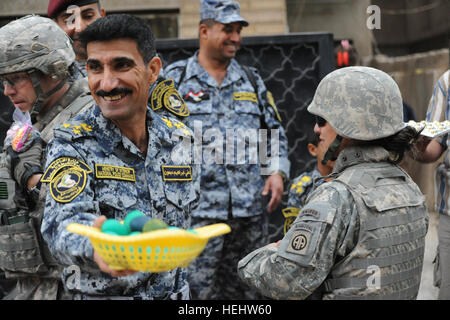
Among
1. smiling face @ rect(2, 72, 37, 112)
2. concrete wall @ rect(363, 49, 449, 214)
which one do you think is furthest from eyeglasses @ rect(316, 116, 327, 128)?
concrete wall @ rect(363, 49, 449, 214)

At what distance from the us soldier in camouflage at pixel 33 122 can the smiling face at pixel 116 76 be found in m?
0.55

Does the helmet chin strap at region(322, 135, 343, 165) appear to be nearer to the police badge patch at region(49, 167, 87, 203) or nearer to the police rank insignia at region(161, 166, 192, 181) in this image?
the police rank insignia at region(161, 166, 192, 181)

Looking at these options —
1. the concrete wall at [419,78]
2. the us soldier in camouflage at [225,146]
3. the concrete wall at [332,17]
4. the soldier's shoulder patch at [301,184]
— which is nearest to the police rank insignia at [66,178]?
the soldier's shoulder patch at [301,184]

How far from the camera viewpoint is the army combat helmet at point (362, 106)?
7.66ft

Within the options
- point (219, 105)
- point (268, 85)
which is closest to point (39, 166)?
point (219, 105)

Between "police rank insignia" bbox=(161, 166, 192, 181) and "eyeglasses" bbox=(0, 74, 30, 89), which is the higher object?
"eyeglasses" bbox=(0, 74, 30, 89)

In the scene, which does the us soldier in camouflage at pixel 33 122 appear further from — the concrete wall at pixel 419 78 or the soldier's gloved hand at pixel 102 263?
the concrete wall at pixel 419 78

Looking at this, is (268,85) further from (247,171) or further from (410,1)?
(410,1)

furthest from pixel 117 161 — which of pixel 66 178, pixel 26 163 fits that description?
pixel 26 163

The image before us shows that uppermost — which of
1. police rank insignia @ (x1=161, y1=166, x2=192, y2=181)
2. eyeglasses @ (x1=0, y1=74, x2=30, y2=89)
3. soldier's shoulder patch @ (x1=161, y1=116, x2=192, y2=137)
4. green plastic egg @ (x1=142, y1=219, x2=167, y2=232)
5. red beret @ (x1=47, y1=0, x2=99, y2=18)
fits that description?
red beret @ (x1=47, y1=0, x2=99, y2=18)

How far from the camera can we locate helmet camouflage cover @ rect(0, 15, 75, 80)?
A: 2.74 m

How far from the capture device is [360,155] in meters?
2.36

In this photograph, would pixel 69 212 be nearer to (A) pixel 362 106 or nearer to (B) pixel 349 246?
(B) pixel 349 246

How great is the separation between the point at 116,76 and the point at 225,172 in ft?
6.26
